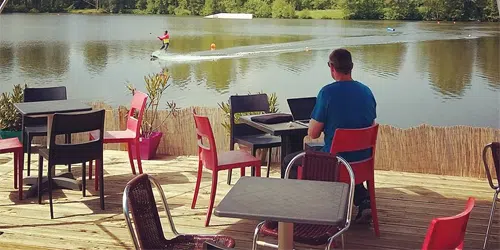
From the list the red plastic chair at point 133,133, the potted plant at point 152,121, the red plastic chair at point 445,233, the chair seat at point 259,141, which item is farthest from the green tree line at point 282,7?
the red plastic chair at point 445,233

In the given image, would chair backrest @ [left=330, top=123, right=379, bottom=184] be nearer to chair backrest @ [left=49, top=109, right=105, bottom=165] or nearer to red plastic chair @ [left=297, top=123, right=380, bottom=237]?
red plastic chair @ [left=297, top=123, right=380, bottom=237]

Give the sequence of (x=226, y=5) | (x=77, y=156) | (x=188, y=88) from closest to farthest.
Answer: (x=77, y=156)
(x=226, y=5)
(x=188, y=88)

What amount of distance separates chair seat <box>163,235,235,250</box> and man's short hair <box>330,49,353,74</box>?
5.27 feet

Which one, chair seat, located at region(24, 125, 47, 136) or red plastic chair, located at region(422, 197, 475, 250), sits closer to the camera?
red plastic chair, located at region(422, 197, 475, 250)

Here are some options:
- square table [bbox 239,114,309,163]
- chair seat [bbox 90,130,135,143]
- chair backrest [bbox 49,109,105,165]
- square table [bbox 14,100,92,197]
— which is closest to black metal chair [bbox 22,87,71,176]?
square table [bbox 14,100,92,197]

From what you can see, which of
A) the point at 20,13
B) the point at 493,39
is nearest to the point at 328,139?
the point at 20,13

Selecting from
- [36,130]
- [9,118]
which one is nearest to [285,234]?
[36,130]

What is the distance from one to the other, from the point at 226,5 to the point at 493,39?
9493 mm

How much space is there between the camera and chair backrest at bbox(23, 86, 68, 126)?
5770mm

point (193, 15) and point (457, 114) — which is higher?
point (193, 15)

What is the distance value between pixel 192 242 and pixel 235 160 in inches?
69.8

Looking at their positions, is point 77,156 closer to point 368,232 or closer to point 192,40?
point 368,232

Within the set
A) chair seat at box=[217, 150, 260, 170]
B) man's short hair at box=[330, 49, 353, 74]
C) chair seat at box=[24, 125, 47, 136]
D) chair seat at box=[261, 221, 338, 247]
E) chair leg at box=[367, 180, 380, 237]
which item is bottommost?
chair leg at box=[367, 180, 380, 237]

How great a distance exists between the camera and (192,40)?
1053 inches
